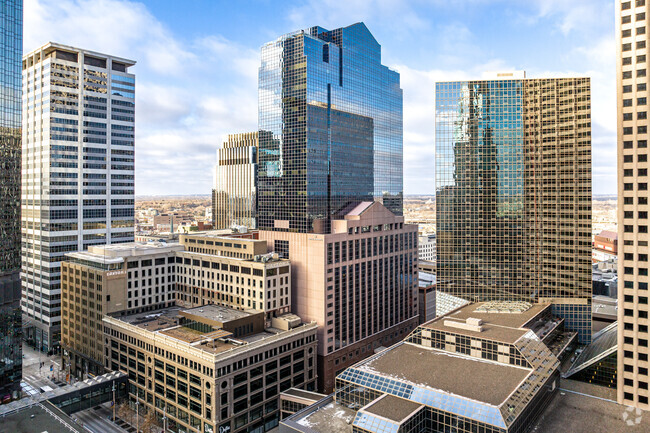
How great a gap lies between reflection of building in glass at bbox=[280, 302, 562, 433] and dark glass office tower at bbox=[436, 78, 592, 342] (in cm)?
4894

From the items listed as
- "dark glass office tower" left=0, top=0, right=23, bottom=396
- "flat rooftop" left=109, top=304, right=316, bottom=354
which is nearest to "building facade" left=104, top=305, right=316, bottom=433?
"flat rooftop" left=109, top=304, right=316, bottom=354

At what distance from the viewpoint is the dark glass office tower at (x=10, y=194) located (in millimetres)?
107562

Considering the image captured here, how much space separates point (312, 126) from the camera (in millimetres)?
157375

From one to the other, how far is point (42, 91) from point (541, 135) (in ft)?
599

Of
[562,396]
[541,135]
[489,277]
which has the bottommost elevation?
[562,396]

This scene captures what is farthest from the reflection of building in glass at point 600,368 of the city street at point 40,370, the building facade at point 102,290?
the city street at point 40,370

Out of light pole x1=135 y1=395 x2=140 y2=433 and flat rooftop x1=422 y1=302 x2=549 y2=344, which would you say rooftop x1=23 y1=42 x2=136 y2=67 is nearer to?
light pole x1=135 y1=395 x2=140 y2=433

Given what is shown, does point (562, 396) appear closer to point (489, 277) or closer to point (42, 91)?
point (489, 277)

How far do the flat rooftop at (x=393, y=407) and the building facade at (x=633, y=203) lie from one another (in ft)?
158

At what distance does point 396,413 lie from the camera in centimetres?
7812

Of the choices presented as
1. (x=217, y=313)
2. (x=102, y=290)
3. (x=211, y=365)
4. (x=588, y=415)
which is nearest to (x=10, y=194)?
(x=102, y=290)

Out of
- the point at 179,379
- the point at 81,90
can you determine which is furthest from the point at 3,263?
the point at 81,90

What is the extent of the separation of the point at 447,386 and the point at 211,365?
48907 millimetres

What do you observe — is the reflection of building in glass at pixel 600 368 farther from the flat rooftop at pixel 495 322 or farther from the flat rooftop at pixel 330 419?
the flat rooftop at pixel 330 419
